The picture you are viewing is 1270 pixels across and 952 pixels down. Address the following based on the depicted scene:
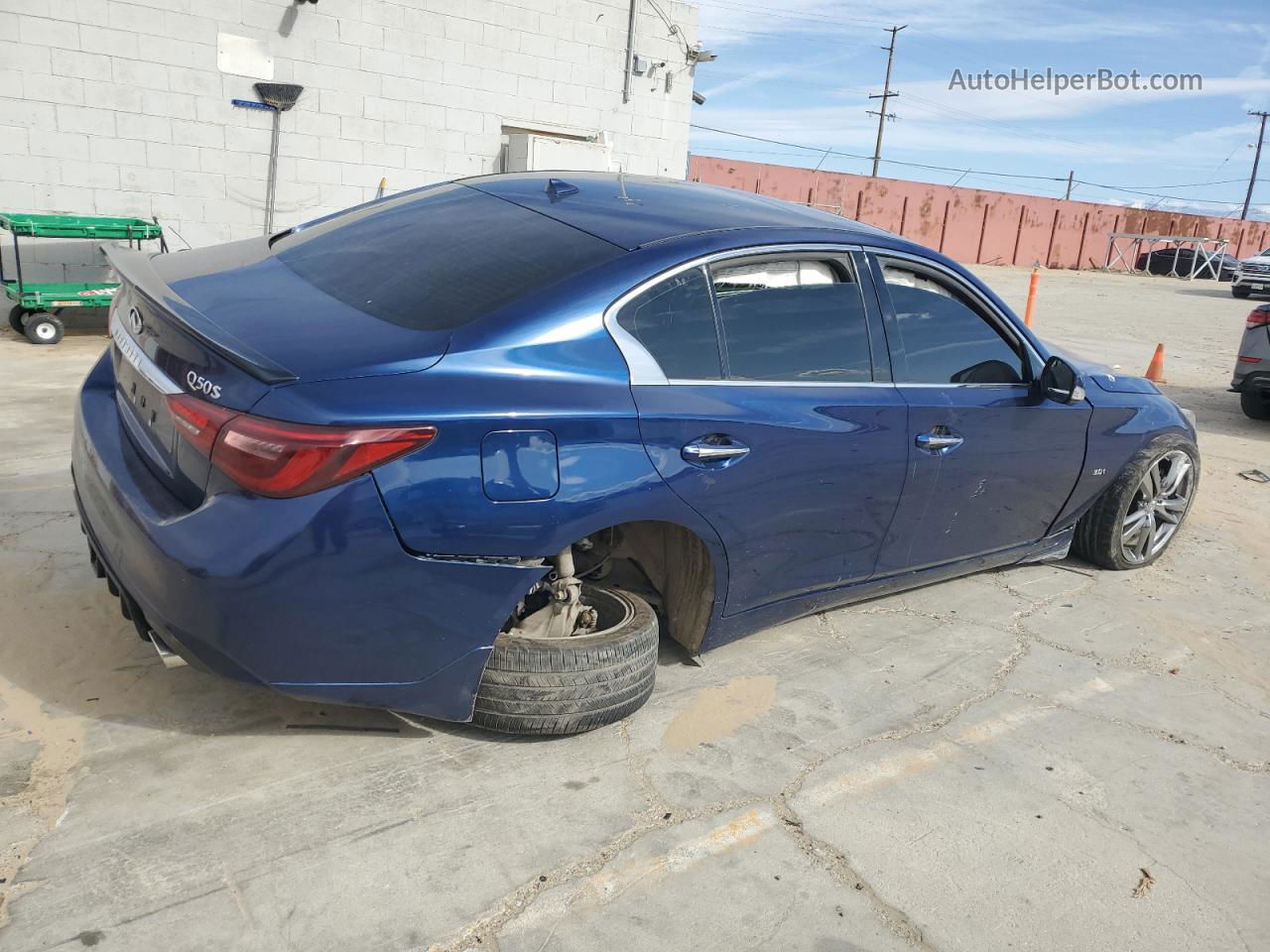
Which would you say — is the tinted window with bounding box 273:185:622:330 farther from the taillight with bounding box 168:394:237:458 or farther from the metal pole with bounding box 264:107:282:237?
the metal pole with bounding box 264:107:282:237

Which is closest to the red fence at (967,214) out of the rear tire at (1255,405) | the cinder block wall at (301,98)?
the cinder block wall at (301,98)

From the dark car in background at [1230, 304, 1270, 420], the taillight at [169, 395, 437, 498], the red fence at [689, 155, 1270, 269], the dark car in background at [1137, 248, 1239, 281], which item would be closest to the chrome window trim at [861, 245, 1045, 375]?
the taillight at [169, 395, 437, 498]

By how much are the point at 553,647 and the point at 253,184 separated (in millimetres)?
9718

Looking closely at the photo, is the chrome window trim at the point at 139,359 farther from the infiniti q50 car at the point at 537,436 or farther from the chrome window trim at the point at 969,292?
the chrome window trim at the point at 969,292

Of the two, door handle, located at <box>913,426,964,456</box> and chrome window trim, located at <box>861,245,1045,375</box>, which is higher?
chrome window trim, located at <box>861,245,1045,375</box>

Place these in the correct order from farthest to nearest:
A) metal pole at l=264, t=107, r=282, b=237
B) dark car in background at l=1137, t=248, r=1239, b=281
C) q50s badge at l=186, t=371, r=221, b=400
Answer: dark car in background at l=1137, t=248, r=1239, b=281 < metal pole at l=264, t=107, r=282, b=237 < q50s badge at l=186, t=371, r=221, b=400

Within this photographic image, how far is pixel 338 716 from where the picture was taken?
9.80ft

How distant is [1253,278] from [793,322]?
29.2 m

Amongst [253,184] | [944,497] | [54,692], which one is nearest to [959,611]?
[944,497]

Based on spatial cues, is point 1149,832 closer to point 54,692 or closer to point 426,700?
point 426,700

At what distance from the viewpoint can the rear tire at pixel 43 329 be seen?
30.1 ft

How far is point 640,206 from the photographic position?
332cm

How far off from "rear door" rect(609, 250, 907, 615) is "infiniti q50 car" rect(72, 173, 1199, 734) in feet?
0.03

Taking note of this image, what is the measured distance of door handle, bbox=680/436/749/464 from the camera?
2.85 meters
